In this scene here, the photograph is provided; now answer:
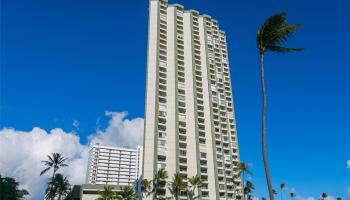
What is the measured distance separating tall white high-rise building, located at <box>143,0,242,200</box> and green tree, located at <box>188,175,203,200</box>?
2.78m

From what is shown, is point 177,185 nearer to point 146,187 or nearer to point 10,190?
point 146,187

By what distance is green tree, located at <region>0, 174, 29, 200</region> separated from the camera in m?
77.1

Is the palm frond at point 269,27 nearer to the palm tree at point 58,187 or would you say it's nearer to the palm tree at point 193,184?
the palm tree at point 193,184

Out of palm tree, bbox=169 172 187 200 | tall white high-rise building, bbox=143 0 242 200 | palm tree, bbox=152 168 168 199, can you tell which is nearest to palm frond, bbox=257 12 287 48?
palm tree, bbox=169 172 187 200

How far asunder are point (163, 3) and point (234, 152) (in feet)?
215

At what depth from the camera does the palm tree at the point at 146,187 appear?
90150 mm

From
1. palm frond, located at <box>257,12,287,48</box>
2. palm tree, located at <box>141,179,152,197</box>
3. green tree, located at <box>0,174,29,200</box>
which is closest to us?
palm frond, located at <box>257,12,287,48</box>

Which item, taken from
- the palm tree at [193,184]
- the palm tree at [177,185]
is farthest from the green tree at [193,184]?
the palm tree at [177,185]

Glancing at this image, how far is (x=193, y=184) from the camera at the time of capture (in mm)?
93625

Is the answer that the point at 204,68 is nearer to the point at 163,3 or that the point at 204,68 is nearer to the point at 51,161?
the point at 163,3

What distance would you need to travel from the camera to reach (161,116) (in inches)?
4104

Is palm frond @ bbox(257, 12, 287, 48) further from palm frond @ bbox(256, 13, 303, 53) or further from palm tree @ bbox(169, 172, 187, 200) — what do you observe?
palm tree @ bbox(169, 172, 187, 200)

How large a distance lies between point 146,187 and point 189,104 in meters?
33.7

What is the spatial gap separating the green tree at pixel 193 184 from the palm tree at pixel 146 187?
39.2 ft
